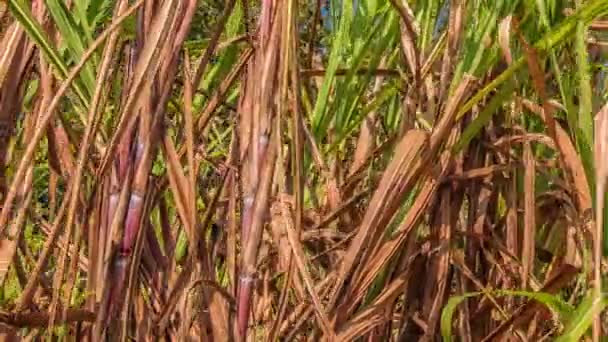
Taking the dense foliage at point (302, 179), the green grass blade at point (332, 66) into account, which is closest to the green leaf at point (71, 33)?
the dense foliage at point (302, 179)

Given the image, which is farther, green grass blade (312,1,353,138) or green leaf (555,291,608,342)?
green grass blade (312,1,353,138)

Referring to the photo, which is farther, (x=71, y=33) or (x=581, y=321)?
(x=71, y=33)

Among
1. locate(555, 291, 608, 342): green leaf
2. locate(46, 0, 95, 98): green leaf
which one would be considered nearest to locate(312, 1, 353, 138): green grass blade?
locate(46, 0, 95, 98): green leaf

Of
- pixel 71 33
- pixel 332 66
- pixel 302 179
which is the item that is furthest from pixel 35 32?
pixel 332 66

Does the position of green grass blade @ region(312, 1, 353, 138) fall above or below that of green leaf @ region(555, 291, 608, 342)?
above

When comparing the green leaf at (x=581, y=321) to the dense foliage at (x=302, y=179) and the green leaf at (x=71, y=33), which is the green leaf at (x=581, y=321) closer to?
the dense foliage at (x=302, y=179)

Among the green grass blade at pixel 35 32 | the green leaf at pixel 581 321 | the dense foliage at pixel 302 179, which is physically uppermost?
the green grass blade at pixel 35 32

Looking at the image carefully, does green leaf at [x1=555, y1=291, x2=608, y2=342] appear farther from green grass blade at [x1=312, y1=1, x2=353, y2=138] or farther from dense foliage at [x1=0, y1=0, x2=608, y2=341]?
green grass blade at [x1=312, y1=1, x2=353, y2=138]

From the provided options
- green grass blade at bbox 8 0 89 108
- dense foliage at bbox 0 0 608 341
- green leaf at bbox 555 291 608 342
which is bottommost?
green leaf at bbox 555 291 608 342

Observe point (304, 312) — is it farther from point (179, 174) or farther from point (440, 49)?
point (440, 49)

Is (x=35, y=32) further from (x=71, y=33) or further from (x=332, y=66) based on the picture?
(x=332, y=66)

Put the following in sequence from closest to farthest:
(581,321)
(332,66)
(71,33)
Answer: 1. (581,321)
2. (71,33)
3. (332,66)

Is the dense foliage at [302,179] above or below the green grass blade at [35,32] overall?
below

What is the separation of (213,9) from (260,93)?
2.73m
